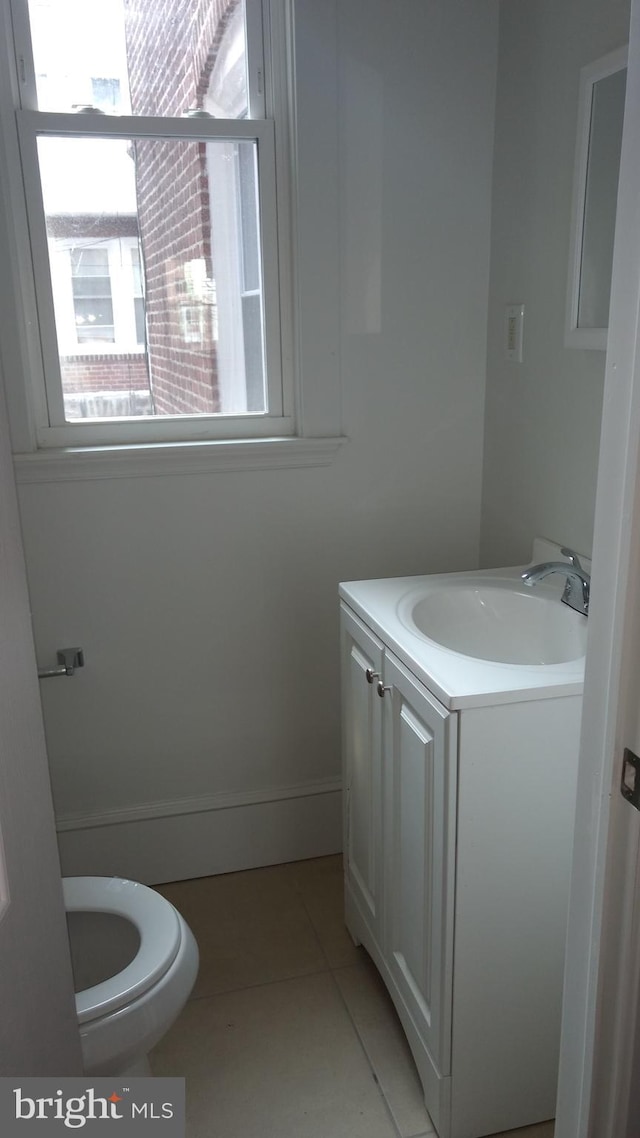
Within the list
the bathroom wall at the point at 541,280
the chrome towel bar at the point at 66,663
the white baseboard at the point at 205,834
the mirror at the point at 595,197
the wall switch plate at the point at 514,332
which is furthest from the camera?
the white baseboard at the point at 205,834

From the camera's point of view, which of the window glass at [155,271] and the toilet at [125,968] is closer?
the toilet at [125,968]

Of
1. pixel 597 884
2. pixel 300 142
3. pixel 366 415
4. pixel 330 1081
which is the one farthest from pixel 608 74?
pixel 330 1081

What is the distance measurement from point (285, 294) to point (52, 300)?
533 millimetres

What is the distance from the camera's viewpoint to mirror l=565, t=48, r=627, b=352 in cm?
157

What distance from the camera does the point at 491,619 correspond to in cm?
185

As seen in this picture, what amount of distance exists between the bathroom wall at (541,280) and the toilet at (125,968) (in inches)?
43.0

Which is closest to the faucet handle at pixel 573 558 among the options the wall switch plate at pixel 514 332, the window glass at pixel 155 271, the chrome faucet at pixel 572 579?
the chrome faucet at pixel 572 579

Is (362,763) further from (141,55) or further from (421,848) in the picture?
(141,55)

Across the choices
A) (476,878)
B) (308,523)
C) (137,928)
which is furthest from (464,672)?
(308,523)

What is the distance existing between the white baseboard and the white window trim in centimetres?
87

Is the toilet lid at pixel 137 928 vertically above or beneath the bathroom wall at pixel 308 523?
beneath

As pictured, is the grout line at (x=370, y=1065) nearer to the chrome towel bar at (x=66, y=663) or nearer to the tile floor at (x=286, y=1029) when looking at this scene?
the tile floor at (x=286, y=1029)

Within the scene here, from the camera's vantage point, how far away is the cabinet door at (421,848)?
1423mm

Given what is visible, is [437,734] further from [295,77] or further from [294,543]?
[295,77]
